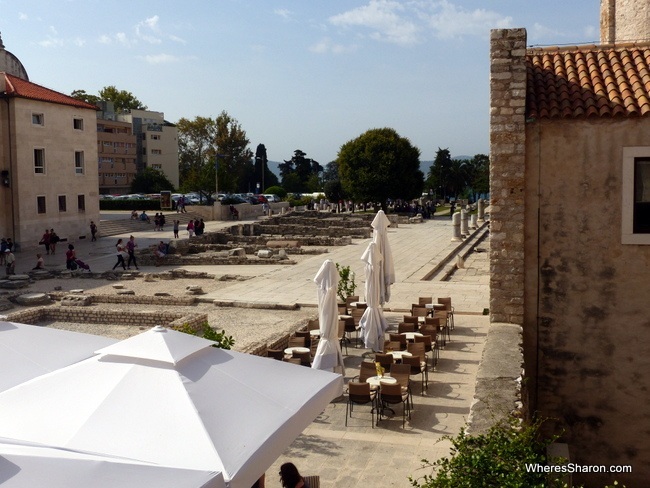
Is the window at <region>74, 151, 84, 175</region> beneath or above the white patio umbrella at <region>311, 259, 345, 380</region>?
above

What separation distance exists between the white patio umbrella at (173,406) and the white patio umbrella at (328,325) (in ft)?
14.0

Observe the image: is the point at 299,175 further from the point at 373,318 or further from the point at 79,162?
the point at 373,318

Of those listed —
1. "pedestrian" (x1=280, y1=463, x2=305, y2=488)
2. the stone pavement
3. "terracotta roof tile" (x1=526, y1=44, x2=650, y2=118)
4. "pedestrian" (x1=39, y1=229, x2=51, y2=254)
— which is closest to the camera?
"pedestrian" (x1=280, y1=463, x2=305, y2=488)

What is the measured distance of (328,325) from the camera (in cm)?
1137

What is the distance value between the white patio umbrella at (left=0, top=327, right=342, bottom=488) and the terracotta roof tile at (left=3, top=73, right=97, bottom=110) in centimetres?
3295

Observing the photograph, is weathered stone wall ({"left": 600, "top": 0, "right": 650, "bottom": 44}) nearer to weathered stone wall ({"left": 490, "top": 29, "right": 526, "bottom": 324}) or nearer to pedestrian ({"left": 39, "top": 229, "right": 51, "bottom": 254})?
weathered stone wall ({"left": 490, "top": 29, "right": 526, "bottom": 324})

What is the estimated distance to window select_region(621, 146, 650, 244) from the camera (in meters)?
11.2

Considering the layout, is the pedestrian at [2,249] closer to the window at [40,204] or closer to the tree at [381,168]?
the window at [40,204]

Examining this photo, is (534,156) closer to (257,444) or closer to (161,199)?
(257,444)

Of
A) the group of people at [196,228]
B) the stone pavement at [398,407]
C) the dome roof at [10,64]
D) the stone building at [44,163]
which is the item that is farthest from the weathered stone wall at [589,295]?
the dome roof at [10,64]

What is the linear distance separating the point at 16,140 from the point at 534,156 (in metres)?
30.9

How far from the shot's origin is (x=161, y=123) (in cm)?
9650

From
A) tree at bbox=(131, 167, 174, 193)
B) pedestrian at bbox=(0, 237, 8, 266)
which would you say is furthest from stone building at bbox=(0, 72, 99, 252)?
tree at bbox=(131, 167, 174, 193)

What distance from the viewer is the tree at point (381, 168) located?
2298 inches
